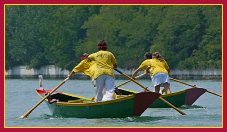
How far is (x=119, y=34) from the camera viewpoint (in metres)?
87.4

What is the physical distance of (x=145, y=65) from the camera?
941 inches

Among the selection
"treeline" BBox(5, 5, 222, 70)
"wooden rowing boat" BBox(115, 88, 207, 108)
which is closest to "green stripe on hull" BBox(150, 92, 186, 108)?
"wooden rowing boat" BBox(115, 88, 207, 108)

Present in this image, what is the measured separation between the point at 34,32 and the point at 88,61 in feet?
243

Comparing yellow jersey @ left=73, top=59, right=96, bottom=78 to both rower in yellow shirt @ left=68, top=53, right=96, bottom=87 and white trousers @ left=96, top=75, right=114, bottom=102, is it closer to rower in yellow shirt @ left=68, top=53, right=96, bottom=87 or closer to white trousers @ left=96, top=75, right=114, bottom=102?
rower in yellow shirt @ left=68, top=53, right=96, bottom=87

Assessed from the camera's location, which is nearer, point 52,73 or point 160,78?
point 160,78

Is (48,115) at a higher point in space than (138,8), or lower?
lower

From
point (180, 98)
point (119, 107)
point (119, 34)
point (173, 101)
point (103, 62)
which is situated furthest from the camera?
point (119, 34)

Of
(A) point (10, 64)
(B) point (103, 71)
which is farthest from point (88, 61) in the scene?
(A) point (10, 64)

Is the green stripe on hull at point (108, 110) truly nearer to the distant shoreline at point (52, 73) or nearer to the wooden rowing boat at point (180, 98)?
the wooden rowing boat at point (180, 98)

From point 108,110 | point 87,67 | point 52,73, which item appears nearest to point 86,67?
point 87,67

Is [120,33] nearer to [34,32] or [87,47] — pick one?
[87,47]

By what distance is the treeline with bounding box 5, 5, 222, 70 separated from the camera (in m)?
77.9

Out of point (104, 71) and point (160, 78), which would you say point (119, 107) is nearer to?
point (104, 71)

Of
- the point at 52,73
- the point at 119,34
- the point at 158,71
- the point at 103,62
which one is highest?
the point at 119,34
